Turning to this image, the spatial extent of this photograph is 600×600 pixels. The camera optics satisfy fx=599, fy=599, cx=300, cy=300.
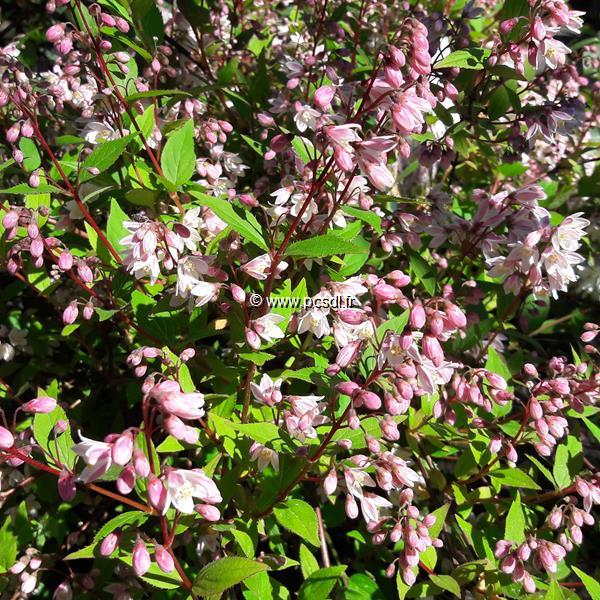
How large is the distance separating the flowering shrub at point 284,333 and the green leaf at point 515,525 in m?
0.01

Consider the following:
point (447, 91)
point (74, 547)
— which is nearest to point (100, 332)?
point (74, 547)

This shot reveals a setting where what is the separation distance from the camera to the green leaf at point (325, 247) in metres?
1.45

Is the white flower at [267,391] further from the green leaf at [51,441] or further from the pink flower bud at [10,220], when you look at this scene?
the pink flower bud at [10,220]

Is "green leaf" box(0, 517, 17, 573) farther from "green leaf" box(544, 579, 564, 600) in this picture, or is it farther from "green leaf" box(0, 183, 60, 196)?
"green leaf" box(544, 579, 564, 600)

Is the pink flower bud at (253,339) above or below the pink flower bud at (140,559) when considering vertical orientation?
above

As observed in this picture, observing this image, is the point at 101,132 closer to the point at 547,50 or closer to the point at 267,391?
the point at 267,391

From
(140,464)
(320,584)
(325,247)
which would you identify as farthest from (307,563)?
(325,247)

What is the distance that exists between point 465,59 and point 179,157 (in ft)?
3.50

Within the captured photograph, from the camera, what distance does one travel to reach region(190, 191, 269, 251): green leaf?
1.59 metres

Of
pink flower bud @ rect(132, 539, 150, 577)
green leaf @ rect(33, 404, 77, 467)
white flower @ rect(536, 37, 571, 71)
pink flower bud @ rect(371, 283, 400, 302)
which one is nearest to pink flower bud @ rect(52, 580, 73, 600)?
green leaf @ rect(33, 404, 77, 467)

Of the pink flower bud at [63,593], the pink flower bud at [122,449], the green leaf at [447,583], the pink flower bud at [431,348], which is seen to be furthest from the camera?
the pink flower bud at [63,593]

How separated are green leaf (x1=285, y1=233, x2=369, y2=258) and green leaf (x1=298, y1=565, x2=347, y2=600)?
94 centimetres

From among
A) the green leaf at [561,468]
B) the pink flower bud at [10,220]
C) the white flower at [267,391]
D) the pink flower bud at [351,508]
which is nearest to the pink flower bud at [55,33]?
the pink flower bud at [10,220]

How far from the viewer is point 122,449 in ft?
3.95
